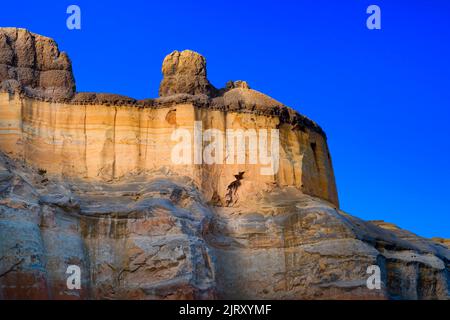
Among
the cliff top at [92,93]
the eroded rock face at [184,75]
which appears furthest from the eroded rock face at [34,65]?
the eroded rock face at [184,75]

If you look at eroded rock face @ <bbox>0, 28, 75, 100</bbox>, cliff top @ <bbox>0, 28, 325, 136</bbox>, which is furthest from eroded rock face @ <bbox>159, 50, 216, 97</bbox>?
eroded rock face @ <bbox>0, 28, 75, 100</bbox>

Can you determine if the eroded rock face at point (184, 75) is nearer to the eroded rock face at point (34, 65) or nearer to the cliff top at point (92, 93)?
the cliff top at point (92, 93)

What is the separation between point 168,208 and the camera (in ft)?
148

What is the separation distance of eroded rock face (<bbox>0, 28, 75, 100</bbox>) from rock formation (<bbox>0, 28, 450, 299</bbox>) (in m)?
0.07

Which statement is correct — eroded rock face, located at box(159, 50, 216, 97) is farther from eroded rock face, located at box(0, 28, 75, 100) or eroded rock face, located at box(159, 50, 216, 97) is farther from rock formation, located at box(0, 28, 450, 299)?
eroded rock face, located at box(0, 28, 75, 100)

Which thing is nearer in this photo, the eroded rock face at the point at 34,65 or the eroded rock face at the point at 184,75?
the eroded rock face at the point at 34,65

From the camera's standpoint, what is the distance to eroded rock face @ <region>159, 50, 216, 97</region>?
5219 centimetres

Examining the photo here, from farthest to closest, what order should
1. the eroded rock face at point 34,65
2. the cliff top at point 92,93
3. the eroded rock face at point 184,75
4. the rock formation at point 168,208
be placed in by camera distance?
the eroded rock face at point 184,75
the cliff top at point 92,93
the eroded rock face at point 34,65
the rock formation at point 168,208

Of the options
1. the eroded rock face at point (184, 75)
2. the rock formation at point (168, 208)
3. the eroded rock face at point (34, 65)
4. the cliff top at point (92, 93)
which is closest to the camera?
the rock formation at point (168, 208)

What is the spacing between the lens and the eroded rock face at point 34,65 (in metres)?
49.8

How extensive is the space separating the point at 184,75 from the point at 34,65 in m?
7.48

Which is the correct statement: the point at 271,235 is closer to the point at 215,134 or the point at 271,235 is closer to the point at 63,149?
→ the point at 215,134

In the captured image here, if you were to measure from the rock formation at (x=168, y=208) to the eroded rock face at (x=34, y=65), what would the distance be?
0.07m
